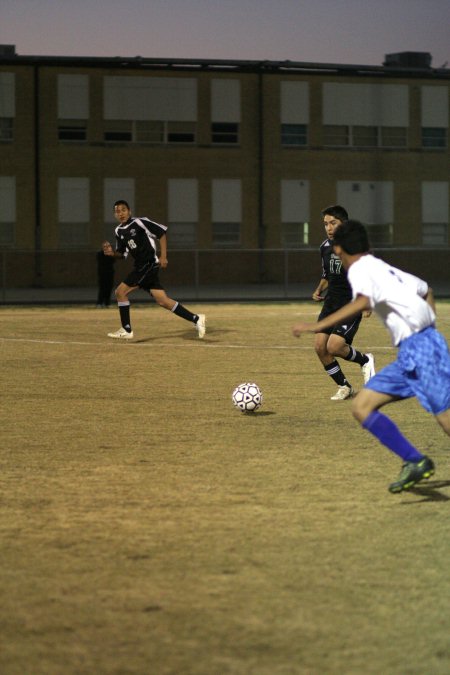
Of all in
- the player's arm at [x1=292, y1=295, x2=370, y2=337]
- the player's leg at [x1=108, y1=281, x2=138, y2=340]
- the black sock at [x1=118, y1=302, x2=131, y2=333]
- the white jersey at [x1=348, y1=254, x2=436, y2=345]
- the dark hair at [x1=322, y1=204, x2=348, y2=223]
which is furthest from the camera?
the black sock at [x1=118, y1=302, x2=131, y2=333]

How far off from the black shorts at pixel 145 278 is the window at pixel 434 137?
3680 cm


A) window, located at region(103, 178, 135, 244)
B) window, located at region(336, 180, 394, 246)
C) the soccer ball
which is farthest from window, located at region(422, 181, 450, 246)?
the soccer ball

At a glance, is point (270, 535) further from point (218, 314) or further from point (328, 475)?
point (218, 314)

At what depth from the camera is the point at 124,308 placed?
19.9 metres

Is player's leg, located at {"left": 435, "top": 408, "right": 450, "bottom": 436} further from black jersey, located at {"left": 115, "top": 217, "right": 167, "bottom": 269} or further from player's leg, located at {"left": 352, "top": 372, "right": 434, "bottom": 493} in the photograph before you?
black jersey, located at {"left": 115, "top": 217, "right": 167, "bottom": 269}

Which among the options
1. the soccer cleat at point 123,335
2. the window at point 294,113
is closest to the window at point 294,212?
the window at point 294,113

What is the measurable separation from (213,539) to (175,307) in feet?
43.2

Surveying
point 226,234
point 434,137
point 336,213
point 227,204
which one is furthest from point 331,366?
point 434,137

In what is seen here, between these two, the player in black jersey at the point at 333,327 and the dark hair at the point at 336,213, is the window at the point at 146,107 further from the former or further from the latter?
the dark hair at the point at 336,213

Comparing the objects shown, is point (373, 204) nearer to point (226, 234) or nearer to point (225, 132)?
point (226, 234)

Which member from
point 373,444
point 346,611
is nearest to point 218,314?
point 373,444

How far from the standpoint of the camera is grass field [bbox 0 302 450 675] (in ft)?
15.6

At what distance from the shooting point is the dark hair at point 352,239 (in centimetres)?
723

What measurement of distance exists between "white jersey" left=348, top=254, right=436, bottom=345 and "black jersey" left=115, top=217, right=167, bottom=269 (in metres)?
12.5
